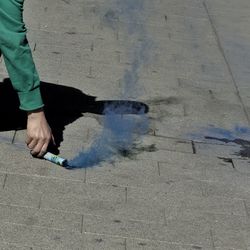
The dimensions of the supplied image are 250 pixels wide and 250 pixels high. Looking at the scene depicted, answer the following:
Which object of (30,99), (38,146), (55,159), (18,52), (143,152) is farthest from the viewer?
(143,152)

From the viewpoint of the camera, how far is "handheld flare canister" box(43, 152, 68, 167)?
14.7 feet

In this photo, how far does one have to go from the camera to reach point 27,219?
3.92 meters

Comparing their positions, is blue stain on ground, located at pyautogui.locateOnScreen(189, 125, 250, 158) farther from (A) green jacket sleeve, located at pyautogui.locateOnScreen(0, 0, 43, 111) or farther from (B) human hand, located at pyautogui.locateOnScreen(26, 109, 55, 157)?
(A) green jacket sleeve, located at pyautogui.locateOnScreen(0, 0, 43, 111)

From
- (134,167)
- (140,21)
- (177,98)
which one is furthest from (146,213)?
(140,21)

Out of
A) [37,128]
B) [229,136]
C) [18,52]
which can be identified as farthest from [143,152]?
[18,52]

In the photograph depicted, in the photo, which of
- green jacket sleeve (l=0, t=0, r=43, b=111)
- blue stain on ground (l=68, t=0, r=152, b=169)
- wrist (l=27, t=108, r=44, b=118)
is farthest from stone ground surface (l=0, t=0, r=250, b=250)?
green jacket sleeve (l=0, t=0, r=43, b=111)

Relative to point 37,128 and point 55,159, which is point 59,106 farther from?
point 37,128

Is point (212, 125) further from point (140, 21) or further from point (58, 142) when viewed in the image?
point (140, 21)

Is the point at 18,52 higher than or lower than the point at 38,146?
higher

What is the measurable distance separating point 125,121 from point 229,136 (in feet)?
2.54

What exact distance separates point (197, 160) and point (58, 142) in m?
0.93

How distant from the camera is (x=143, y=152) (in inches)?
194

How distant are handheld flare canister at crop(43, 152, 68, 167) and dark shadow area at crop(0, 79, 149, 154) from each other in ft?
0.90

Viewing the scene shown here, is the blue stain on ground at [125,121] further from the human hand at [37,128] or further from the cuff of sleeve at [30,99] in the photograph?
the cuff of sleeve at [30,99]
